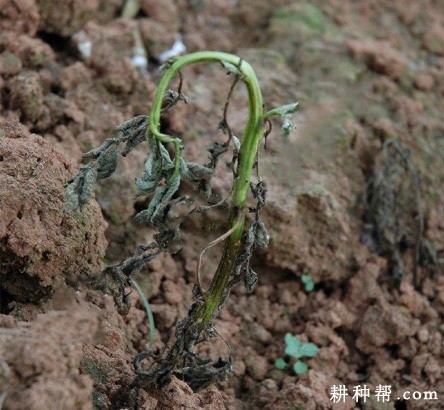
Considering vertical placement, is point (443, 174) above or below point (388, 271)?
above

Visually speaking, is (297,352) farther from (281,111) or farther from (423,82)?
(423,82)

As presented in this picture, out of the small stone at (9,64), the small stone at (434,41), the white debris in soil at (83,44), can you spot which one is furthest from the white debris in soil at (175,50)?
the small stone at (434,41)

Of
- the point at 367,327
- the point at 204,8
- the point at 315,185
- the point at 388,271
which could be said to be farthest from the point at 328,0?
the point at 367,327

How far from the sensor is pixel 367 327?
238 centimetres

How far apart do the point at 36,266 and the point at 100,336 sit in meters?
0.26

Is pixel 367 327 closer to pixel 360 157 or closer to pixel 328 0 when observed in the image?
pixel 360 157

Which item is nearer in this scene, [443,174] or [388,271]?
[388,271]

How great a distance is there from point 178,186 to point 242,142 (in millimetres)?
192

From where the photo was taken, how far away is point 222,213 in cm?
241

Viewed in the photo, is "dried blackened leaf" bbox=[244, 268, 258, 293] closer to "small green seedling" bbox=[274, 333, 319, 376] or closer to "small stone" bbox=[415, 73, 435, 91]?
"small green seedling" bbox=[274, 333, 319, 376]

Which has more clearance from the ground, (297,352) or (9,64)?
(9,64)

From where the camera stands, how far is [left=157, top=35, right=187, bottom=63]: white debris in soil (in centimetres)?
289

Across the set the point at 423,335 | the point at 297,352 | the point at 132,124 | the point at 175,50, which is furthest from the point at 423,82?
the point at 132,124

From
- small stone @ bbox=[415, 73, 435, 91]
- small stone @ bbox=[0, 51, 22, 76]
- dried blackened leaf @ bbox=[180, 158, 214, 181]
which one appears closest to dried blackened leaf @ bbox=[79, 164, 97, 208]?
dried blackened leaf @ bbox=[180, 158, 214, 181]
